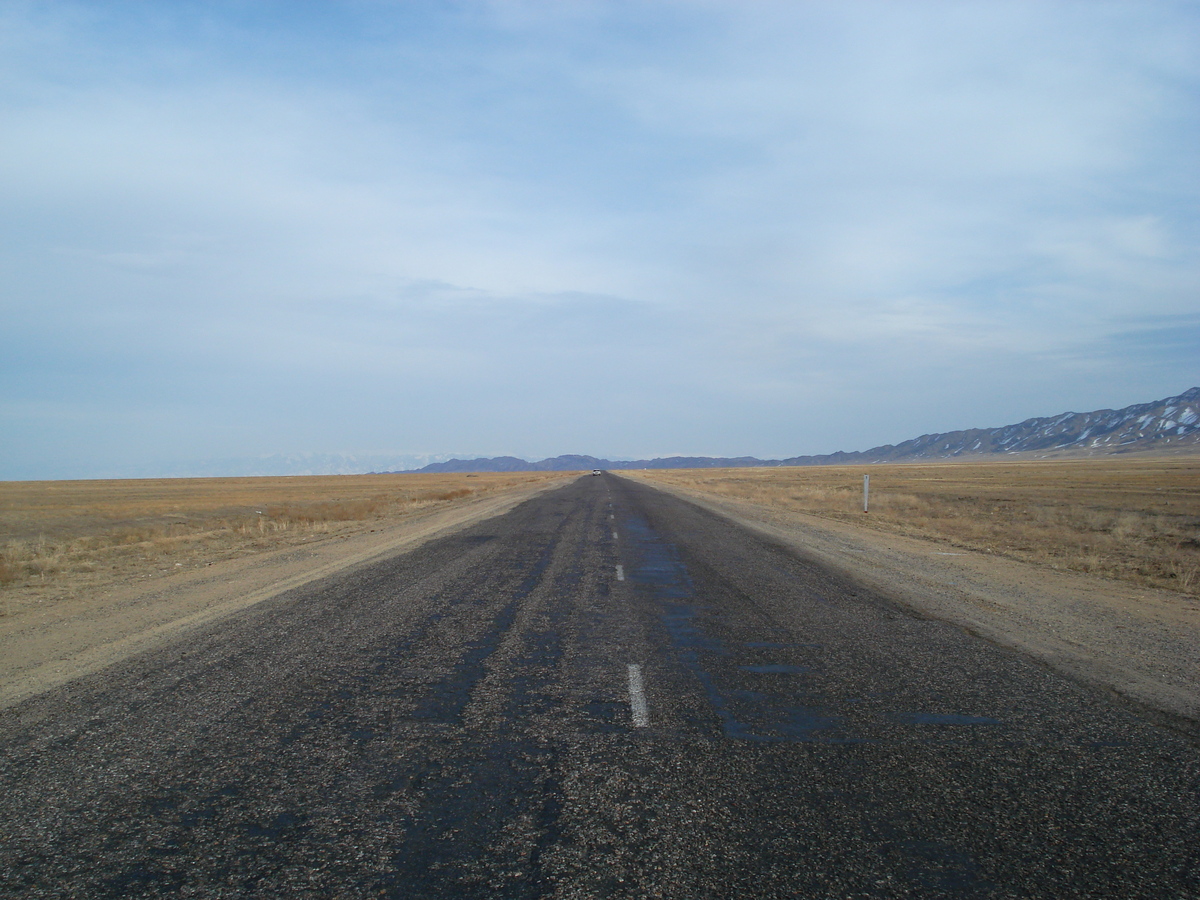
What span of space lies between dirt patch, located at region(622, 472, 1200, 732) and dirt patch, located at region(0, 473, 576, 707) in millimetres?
9388

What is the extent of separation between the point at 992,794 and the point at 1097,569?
12390 millimetres

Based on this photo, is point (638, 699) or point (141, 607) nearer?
point (638, 699)

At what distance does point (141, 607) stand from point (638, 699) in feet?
26.6

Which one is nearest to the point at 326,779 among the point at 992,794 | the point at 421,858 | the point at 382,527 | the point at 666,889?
the point at 421,858

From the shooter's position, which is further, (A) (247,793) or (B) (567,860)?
(A) (247,793)

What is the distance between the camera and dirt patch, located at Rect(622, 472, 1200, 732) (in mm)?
6555

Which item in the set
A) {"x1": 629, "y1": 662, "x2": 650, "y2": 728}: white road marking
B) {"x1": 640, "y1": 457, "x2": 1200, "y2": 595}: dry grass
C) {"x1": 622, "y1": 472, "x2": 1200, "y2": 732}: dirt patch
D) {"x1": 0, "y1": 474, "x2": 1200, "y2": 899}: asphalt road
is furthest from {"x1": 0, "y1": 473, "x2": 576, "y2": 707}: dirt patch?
{"x1": 640, "y1": 457, "x2": 1200, "y2": 595}: dry grass

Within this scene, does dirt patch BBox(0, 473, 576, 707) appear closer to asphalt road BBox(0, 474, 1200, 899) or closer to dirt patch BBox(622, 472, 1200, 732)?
asphalt road BBox(0, 474, 1200, 899)

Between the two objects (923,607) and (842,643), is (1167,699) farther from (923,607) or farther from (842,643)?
(923,607)

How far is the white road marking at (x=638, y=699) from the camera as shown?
527 centimetres

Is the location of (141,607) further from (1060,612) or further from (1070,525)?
(1070,525)

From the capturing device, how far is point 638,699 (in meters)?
5.76

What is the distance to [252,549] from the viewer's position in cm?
1798

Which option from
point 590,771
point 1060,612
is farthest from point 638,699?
point 1060,612
